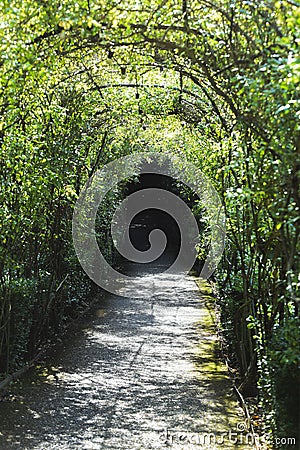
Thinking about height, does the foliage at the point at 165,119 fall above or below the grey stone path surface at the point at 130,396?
above

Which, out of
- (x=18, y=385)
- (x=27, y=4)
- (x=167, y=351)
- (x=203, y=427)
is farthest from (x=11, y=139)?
(x=167, y=351)

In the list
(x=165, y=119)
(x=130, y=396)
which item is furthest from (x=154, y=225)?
(x=130, y=396)

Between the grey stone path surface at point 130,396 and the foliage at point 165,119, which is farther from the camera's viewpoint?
the grey stone path surface at point 130,396

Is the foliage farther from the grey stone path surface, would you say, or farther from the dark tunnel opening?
the dark tunnel opening

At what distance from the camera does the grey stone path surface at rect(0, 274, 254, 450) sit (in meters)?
4.29

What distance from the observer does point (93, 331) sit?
26.2 ft

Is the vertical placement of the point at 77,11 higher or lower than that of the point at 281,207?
higher

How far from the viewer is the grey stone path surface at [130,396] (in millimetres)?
4289

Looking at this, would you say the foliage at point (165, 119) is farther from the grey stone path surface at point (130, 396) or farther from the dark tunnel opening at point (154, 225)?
the dark tunnel opening at point (154, 225)

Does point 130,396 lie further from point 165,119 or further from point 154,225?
point 154,225

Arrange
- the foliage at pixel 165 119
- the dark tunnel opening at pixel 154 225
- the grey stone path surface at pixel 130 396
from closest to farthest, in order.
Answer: the foliage at pixel 165 119 → the grey stone path surface at pixel 130 396 → the dark tunnel opening at pixel 154 225

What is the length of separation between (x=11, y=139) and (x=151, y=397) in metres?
2.37

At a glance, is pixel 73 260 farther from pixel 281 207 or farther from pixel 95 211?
pixel 281 207

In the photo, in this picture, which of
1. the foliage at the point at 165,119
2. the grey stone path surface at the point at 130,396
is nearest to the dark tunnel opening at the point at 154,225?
the grey stone path surface at the point at 130,396
